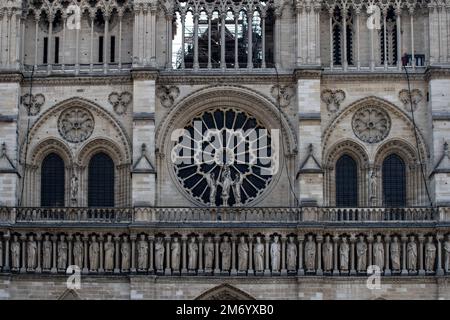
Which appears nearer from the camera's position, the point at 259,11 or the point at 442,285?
the point at 442,285

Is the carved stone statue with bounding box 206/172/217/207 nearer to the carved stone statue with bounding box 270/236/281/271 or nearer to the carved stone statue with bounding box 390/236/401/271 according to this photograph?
the carved stone statue with bounding box 270/236/281/271

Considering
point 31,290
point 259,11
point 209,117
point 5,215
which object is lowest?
point 31,290

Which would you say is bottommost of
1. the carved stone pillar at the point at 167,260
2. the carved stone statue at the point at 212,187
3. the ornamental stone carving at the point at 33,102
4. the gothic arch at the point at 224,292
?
the gothic arch at the point at 224,292

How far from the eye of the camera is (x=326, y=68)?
115 feet

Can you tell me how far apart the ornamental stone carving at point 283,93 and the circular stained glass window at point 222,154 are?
0.96 metres

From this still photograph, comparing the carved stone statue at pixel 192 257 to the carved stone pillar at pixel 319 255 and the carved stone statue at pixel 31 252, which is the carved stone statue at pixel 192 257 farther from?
the carved stone statue at pixel 31 252

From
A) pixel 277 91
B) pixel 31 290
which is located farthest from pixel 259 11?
pixel 31 290

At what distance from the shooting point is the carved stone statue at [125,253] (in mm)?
33500

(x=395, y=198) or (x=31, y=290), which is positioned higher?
(x=395, y=198)

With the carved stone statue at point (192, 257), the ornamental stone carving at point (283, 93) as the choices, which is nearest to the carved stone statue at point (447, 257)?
the ornamental stone carving at point (283, 93)

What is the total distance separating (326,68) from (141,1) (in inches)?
225

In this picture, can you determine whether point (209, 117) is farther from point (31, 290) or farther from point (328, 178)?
point (31, 290)

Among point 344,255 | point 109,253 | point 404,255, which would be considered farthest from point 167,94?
point 404,255

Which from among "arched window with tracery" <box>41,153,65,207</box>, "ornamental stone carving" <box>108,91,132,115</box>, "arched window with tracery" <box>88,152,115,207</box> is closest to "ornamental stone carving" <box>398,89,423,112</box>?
"ornamental stone carving" <box>108,91,132,115</box>
